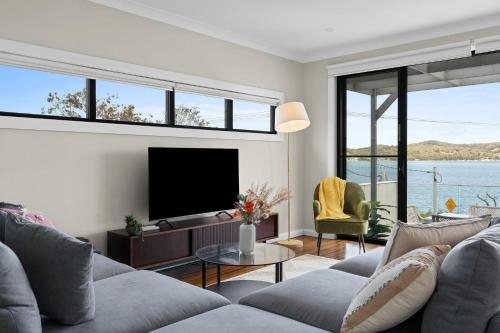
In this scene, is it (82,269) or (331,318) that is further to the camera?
(331,318)

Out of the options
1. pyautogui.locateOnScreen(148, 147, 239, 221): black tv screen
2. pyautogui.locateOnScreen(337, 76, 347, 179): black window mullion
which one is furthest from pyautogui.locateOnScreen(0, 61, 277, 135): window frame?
pyautogui.locateOnScreen(337, 76, 347, 179): black window mullion

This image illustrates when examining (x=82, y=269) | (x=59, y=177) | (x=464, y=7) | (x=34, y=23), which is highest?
(x=464, y=7)

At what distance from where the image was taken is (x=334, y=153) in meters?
5.81

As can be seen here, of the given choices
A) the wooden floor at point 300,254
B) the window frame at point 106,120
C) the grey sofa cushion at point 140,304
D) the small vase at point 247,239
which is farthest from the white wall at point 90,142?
the grey sofa cushion at point 140,304

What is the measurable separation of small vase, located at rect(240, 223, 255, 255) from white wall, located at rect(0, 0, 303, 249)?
54.2 inches

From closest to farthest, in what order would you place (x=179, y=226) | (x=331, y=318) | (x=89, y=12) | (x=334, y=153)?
(x=331, y=318), (x=89, y=12), (x=179, y=226), (x=334, y=153)

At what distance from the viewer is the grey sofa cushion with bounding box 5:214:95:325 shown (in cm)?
160

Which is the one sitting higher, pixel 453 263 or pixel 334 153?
pixel 334 153

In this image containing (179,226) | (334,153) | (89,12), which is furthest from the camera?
(334,153)

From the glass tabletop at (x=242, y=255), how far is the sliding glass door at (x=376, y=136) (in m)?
2.59

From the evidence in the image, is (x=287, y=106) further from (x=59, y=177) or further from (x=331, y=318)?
(x=331, y=318)

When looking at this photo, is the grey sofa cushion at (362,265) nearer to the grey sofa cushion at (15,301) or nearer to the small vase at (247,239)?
the small vase at (247,239)

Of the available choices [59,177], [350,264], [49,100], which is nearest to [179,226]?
[59,177]

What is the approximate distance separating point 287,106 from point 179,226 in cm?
190
